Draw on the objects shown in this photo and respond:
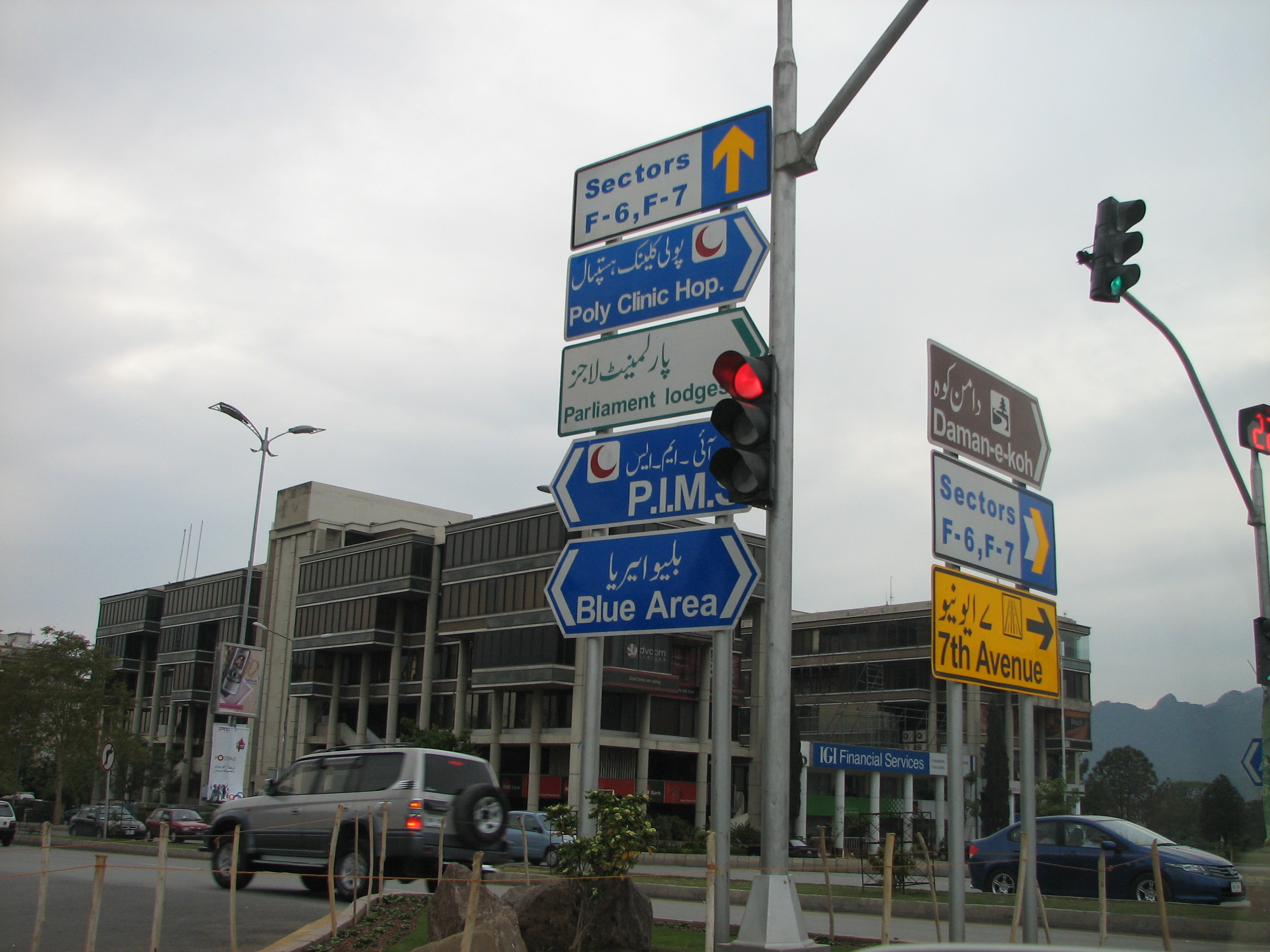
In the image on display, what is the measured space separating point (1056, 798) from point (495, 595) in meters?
31.4

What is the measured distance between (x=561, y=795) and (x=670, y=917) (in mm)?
40931

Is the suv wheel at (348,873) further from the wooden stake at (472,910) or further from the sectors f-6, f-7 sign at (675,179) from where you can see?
the sectors f-6, f-7 sign at (675,179)

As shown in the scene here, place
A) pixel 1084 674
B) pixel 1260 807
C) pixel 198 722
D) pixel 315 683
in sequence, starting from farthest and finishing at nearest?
pixel 198 722, pixel 1084 674, pixel 315 683, pixel 1260 807

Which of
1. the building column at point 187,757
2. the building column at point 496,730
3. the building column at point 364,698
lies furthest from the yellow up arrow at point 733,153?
the building column at point 187,757

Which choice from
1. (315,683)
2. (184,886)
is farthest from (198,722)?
(184,886)

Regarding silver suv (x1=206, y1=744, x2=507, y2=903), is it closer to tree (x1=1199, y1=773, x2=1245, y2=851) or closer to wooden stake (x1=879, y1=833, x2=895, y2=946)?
wooden stake (x1=879, y1=833, x2=895, y2=946)

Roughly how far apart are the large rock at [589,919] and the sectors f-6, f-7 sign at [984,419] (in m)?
3.85

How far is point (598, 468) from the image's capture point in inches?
305

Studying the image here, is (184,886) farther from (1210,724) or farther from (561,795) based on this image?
(561,795)

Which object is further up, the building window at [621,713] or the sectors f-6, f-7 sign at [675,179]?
the sectors f-6, f-7 sign at [675,179]

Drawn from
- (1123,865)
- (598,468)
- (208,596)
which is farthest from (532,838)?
(208,596)

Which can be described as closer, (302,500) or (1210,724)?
(1210,724)

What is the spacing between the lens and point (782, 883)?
603 cm

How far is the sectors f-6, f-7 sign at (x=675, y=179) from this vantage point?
24.9ft
